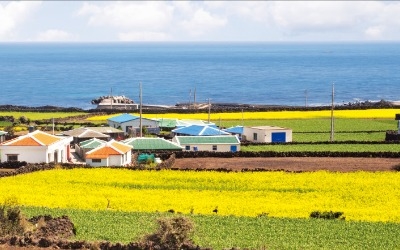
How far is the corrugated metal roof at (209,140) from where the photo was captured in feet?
195

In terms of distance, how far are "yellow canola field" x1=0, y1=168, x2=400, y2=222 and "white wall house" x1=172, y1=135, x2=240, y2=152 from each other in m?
14.7

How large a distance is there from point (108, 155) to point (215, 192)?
13.7 meters

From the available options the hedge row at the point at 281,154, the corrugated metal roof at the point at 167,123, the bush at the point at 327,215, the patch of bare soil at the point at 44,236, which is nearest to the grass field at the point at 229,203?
the bush at the point at 327,215

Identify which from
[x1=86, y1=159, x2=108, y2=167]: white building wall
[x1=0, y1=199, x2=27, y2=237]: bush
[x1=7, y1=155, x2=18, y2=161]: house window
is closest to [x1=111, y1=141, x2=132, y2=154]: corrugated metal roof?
[x1=86, y1=159, x2=108, y2=167]: white building wall

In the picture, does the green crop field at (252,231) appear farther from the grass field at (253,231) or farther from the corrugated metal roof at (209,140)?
the corrugated metal roof at (209,140)

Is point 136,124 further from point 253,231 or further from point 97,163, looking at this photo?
point 253,231

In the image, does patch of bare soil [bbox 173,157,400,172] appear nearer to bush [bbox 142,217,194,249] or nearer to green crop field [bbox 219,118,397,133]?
green crop field [bbox 219,118,397,133]

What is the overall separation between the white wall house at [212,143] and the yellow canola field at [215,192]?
48.1 ft

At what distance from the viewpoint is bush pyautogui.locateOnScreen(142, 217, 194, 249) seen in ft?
75.8

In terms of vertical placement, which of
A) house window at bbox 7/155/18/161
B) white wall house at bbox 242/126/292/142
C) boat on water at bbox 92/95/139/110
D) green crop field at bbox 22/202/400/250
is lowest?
green crop field at bbox 22/202/400/250

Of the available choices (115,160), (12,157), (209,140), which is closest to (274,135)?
(209,140)

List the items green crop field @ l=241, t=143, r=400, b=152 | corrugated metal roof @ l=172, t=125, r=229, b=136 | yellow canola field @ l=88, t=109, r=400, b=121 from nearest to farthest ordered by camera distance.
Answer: green crop field @ l=241, t=143, r=400, b=152, corrugated metal roof @ l=172, t=125, r=229, b=136, yellow canola field @ l=88, t=109, r=400, b=121

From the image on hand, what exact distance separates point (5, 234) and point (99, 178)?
57.4 feet

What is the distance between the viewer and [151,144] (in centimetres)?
5819
